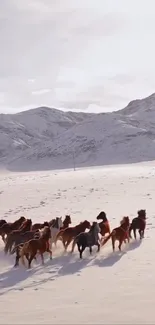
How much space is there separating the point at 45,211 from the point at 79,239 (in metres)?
9.22

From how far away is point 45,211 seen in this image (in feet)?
66.2

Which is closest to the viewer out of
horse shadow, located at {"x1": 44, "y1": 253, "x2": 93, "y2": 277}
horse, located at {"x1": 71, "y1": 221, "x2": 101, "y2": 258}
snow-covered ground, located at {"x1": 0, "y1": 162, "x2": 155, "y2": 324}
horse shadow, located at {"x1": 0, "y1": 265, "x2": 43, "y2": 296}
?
snow-covered ground, located at {"x1": 0, "y1": 162, "x2": 155, "y2": 324}

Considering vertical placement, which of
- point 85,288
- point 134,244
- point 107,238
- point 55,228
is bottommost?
point 85,288

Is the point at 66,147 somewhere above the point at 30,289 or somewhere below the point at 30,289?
above

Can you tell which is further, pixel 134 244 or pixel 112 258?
pixel 134 244

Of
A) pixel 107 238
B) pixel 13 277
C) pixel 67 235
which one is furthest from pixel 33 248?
pixel 107 238

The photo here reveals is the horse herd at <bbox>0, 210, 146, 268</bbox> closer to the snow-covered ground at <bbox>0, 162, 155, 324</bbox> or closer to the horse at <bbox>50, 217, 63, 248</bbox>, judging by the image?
the horse at <bbox>50, 217, 63, 248</bbox>

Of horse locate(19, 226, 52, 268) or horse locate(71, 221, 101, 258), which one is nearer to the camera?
horse locate(19, 226, 52, 268)

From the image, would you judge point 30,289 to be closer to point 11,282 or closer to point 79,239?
point 11,282

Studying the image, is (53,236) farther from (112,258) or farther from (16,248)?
(112,258)

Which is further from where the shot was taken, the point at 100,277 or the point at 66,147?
the point at 66,147

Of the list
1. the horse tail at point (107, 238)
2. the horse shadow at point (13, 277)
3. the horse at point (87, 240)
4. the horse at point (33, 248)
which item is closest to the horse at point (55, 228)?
the horse at point (87, 240)

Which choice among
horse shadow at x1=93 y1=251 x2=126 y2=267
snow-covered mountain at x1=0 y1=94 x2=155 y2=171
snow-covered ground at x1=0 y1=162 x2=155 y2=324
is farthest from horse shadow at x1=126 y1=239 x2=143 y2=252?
snow-covered mountain at x1=0 y1=94 x2=155 y2=171

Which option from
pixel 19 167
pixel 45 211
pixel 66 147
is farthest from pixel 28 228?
pixel 66 147
